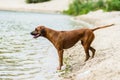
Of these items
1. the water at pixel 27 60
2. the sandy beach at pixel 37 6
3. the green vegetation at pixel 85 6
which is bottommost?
the sandy beach at pixel 37 6

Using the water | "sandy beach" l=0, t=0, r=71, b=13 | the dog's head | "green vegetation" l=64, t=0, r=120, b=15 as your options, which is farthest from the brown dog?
"sandy beach" l=0, t=0, r=71, b=13

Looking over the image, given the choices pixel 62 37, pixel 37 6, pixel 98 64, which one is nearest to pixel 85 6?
pixel 37 6

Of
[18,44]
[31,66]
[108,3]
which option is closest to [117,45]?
[31,66]

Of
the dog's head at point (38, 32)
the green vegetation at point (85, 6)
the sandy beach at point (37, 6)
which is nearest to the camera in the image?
the dog's head at point (38, 32)

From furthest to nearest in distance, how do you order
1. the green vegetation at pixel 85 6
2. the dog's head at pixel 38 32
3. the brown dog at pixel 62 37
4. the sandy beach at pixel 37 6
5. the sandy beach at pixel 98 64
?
the sandy beach at pixel 37 6 < the green vegetation at pixel 85 6 < the brown dog at pixel 62 37 < the dog's head at pixel 38 32 < the sandy beach at pixel 98 64

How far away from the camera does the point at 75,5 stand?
50688mm

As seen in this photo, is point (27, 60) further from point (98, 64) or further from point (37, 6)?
point (37, 6)

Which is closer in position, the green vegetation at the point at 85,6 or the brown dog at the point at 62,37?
the brown dog at the point at 62,37

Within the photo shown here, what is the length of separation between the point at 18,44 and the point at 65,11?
32.6 meters

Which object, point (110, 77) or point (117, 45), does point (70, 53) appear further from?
point (110, 77)

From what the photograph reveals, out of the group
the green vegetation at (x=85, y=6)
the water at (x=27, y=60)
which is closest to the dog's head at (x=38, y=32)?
the water at (x=27, y=60)

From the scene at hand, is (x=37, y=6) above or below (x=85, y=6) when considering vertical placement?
below

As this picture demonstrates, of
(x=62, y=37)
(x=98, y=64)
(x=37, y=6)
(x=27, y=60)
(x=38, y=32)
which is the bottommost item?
(x=37, y=6)

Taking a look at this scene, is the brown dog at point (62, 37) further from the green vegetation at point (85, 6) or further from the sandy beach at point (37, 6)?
the sandy beach at point (37, 6)
